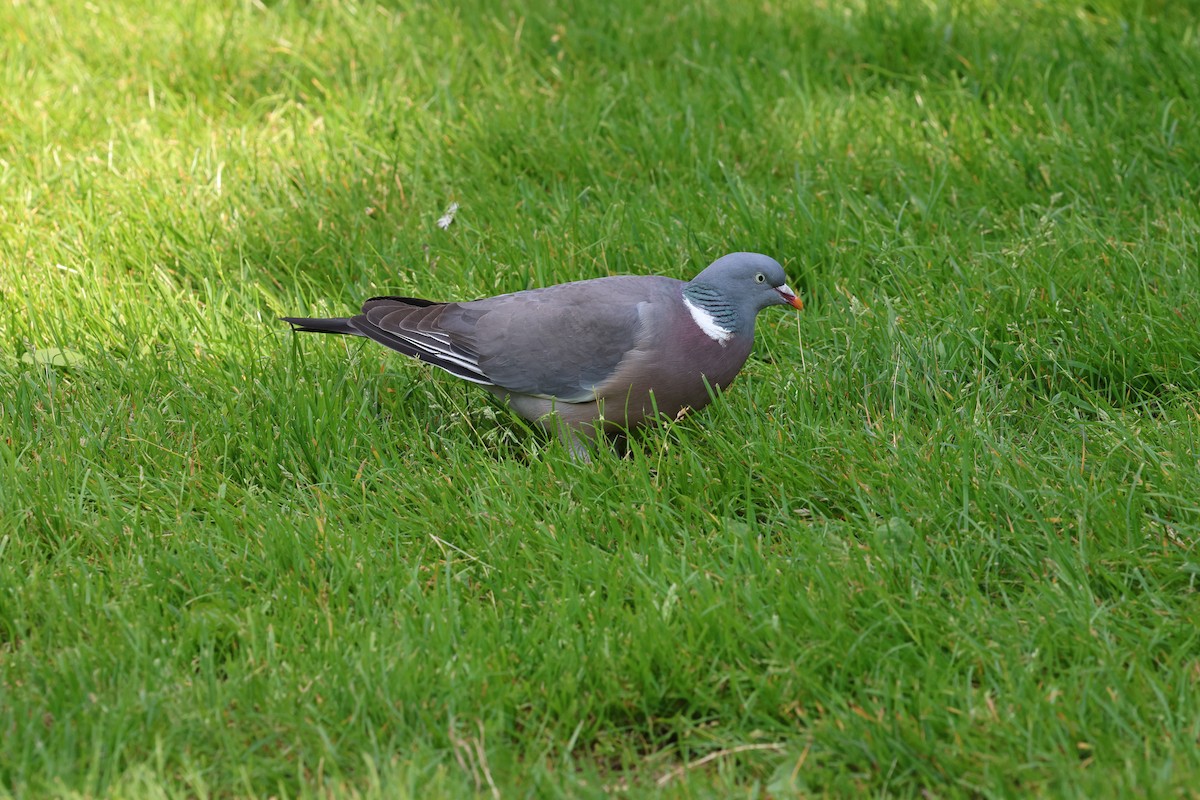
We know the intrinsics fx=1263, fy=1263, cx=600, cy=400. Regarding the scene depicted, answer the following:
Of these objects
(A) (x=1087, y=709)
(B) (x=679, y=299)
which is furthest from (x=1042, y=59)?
(A) (x=1087, y=709)

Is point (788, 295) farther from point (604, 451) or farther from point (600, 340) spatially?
point (604, 451)

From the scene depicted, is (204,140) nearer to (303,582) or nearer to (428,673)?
(303,582)

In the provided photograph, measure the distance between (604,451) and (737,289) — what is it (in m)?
0.69

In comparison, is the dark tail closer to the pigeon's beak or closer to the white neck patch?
the white neck patch

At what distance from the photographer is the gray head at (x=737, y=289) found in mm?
3758

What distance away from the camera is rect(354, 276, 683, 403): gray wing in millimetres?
3713

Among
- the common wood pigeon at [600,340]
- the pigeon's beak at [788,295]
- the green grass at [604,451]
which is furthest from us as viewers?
the pigeon's beak at [788,295]

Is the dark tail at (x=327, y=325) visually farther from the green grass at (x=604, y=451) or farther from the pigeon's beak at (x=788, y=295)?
the pigeon's beak at (x=788, y=295)

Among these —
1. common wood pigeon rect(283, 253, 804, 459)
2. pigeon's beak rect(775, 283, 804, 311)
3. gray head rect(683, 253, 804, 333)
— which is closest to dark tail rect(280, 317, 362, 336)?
common wood pigeon rect(283, 253, 804, 459)

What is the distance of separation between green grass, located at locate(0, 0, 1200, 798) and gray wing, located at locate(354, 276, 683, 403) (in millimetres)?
201

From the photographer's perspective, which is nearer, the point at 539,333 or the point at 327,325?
the point at 539,333

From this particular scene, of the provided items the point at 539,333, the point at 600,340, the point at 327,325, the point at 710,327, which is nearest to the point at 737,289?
the point at 710,327

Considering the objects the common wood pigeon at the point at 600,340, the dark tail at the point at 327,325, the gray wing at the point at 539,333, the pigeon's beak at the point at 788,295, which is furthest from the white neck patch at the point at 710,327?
the dark tail at the point at 327,325

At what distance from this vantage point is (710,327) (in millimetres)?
3725
